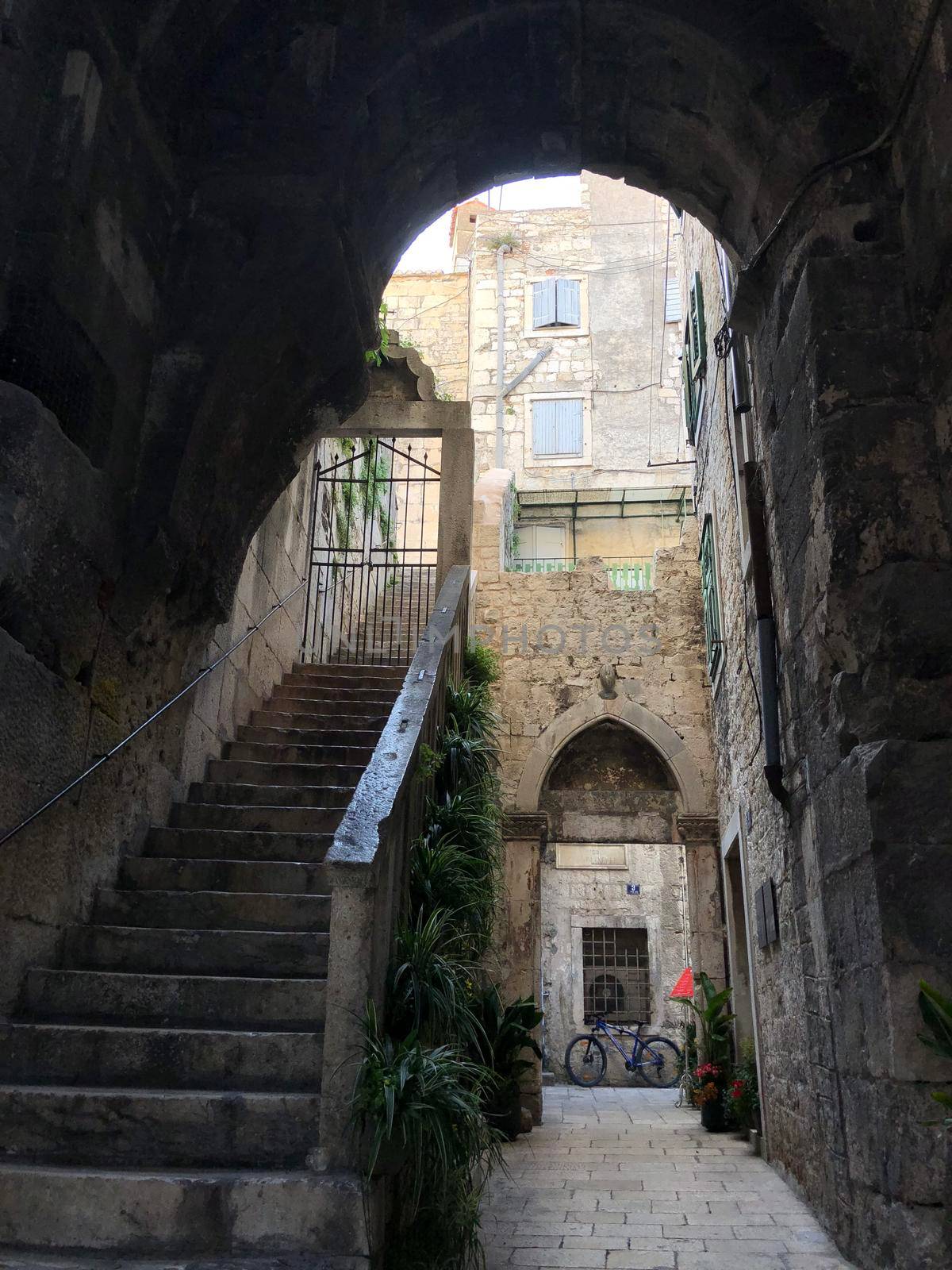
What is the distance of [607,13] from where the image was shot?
14.0ft

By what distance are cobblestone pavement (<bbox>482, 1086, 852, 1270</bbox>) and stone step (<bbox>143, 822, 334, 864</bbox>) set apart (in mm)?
1691

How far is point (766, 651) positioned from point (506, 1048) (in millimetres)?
3769

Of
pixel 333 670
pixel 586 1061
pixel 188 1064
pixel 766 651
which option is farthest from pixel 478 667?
pixel 586 1061

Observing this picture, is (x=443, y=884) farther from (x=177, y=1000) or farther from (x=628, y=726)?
(x=628, y=726)

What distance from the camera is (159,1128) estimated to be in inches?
123

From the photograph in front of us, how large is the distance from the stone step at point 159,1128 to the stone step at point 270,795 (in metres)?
2.17

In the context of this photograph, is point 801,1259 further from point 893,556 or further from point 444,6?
point 444,6

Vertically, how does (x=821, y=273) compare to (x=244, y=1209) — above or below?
above

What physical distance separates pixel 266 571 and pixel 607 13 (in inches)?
165

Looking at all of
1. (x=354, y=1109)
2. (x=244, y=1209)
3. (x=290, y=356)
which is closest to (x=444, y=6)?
(x=290, y=356)

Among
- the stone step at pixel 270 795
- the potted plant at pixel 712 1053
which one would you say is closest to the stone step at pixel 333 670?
the stone step at pixel 270 795

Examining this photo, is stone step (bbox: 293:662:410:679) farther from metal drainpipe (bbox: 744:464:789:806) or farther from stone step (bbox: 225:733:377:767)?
metal drainpipe (bbox: 744:464:789:806)

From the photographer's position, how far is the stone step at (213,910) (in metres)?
4.17

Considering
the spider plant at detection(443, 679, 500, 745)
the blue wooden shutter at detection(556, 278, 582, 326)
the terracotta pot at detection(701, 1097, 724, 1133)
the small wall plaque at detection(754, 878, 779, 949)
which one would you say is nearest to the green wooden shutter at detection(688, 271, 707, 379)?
the spider plant at detection(443, 679, 500, 745)
